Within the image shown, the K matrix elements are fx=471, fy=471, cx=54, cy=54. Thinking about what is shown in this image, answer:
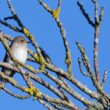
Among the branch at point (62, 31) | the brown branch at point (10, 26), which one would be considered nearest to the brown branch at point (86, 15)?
the branch at point (62, 31)

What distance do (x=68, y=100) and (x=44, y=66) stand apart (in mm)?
713

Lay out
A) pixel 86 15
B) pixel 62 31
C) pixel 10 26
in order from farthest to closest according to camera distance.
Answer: pixel 10 26
pixel 86 15
pixel 62 31

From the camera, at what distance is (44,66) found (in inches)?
193

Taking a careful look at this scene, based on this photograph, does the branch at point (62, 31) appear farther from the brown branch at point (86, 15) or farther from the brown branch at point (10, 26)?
the brown branch at point (10, 26)

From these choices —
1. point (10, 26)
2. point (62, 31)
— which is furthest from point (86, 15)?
point (10, 26)

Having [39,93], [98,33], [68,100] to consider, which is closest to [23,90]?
[39,93]

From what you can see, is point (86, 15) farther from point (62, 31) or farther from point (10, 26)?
point (10, 26)

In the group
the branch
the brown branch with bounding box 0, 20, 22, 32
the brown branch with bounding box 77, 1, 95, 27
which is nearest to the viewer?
the branch

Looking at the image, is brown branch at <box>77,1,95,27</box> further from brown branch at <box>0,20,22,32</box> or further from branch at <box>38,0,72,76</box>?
brown branch at <box>0,20,22,32</box>

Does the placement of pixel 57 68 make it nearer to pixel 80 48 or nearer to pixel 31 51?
pixel 80 48

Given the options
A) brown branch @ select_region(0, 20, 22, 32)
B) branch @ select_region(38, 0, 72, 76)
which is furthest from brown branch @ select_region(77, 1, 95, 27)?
brown branch @ select_region(0, 20, 22, 32)

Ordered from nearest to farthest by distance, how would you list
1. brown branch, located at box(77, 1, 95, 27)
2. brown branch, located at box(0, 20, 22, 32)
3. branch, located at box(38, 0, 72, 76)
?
branch, located at box(38, 0, 72, 76), brown branch, located at box(77, 1, 95, 27), brown branch, located at box(0, 20, 22, 32)

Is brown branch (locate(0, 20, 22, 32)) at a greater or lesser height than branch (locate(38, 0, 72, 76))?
greater

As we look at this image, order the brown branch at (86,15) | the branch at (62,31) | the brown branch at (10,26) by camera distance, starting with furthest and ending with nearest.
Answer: the brown branch at (10,26) < the brown branch at (86,15) < the branch at (62,31)
